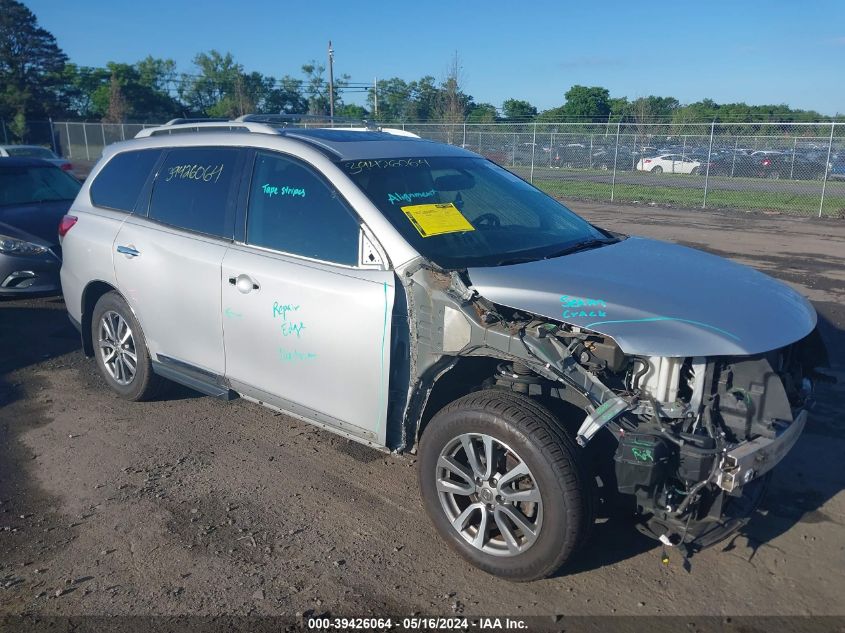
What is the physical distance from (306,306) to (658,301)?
71.3 inches

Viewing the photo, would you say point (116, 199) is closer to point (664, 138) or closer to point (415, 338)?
point (415, 338)

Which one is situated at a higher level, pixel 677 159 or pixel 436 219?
pixel 677 159

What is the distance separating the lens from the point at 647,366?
3.08 m

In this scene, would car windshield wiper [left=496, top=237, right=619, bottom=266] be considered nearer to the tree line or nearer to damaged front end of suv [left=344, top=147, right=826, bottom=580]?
damaged front end of suv [left=344, top=147, right=826, bottom=580]

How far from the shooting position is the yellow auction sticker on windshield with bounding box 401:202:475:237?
3.84m

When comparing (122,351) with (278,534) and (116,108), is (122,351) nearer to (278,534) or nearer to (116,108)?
(278,534)

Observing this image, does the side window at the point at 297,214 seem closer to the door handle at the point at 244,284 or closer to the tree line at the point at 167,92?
the door handle at the point at 244,284

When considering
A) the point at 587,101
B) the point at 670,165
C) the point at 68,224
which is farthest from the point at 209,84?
the point at 68,224

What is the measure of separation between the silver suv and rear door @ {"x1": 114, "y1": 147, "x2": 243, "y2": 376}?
15mm

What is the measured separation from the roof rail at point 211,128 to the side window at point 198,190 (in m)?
0.20

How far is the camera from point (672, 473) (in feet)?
9.68

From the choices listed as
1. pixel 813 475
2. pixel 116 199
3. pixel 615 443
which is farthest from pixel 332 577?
pixel 116 199

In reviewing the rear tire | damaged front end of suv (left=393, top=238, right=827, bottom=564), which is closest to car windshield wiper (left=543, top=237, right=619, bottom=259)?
damaged front end of suv (left=393, top=238, right=827, bottom=564)

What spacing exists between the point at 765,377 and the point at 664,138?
21.7 m
